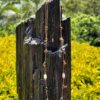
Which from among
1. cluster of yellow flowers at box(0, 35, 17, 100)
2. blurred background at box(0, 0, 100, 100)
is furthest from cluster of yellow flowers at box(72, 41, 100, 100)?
cluster of yellow flowers at box(0, 35, 17, 100)

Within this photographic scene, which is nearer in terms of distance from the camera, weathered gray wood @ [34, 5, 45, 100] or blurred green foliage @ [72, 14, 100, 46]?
weathered gray wood @ [34, 5, 45, 100]

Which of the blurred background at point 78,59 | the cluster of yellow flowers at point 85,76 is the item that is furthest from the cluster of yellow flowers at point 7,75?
the cluster of yellow flowers at point 85,76

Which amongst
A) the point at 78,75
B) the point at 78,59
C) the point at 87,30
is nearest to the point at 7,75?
the point at 78,75

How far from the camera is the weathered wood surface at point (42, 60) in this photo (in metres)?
2.23

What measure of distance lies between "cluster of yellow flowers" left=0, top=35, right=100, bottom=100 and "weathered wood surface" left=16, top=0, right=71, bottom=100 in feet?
4.20

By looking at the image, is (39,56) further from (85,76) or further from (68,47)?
(85,76)

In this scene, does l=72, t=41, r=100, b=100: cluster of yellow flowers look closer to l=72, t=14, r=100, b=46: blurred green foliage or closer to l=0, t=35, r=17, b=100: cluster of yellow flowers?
l=0, t=35, r=17, b=100: cluster of yellow flowers

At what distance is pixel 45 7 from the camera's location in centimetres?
223

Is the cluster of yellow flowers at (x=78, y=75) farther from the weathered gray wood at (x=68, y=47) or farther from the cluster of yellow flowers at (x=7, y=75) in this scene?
the weathered gray wood at (x=68, y=47)

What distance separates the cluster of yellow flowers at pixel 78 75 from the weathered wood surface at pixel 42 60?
1280 mm

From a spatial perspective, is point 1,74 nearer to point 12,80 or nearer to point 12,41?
point 12,80

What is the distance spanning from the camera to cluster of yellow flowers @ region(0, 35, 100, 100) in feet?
12.4

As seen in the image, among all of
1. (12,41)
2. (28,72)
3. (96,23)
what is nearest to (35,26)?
(28,72)

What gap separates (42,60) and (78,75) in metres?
2.12
